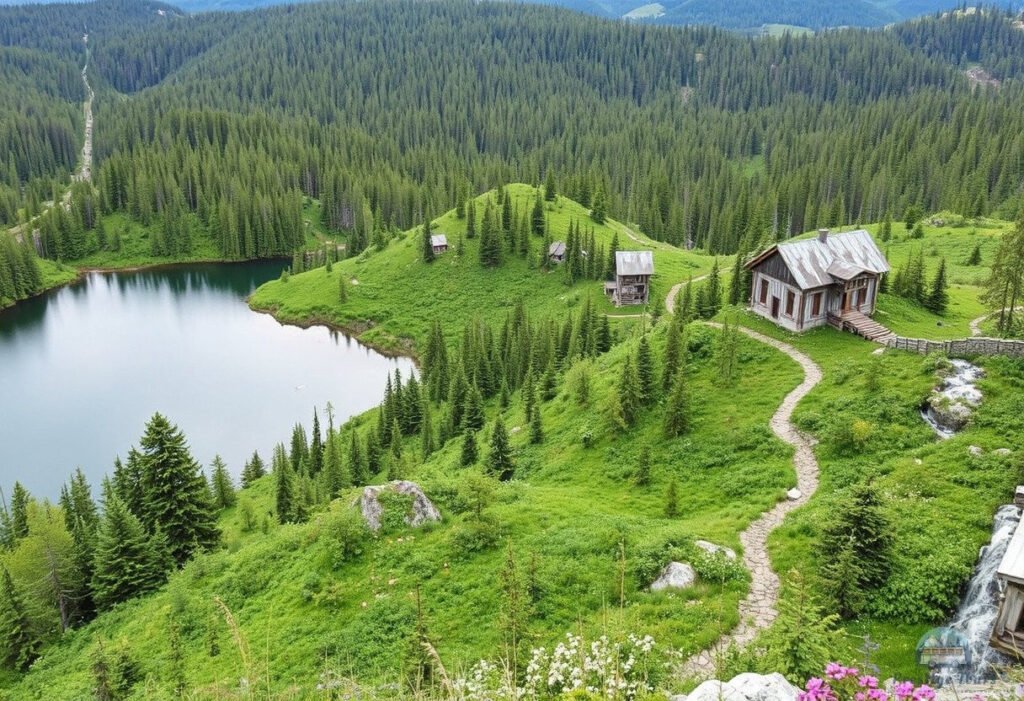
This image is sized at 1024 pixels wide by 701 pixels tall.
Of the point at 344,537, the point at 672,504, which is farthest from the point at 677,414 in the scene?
the point at 344,537

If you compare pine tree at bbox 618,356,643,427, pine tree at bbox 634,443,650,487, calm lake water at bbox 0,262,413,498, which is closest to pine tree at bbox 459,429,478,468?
pine tree at bbox 618,356,643,427

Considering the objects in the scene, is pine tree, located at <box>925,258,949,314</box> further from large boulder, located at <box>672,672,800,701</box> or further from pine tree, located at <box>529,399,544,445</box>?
large boulder, located at <box>672,672,800,701</box>

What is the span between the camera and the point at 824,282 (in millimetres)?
47156

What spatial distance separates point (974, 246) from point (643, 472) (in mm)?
68934

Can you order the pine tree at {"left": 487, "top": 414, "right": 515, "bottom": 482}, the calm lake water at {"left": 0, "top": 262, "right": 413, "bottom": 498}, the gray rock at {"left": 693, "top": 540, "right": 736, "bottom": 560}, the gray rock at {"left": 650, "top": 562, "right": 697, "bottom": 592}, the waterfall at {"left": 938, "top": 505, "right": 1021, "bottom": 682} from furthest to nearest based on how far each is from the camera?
the calm lake water at {"left": 0, "top": 262, "right": 413, "bottom": 498}
the pine tree at {"left": 487, "top": 414, "right": 515, "bottom": 482}
the gray rock at {"left": 693, "top": 540, "right": 736, "bottom": 560}
the gray rock at {"left": 650, "top": 562, "right": 697, "bottom": 592}
the waterfall at {"left": 938, "top": 505, "right": 1021, "bottom": 682}

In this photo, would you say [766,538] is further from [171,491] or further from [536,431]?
[171,491]

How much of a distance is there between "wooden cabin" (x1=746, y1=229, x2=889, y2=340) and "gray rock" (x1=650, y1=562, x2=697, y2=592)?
2812 centimetres

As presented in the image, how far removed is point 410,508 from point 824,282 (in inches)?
1297

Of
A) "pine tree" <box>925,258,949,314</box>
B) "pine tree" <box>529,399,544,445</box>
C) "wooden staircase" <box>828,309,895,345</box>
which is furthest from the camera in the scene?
"pine tree" <box>925,258,949,314</box>

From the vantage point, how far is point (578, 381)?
1941 inches

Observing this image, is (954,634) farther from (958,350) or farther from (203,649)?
(203,649)

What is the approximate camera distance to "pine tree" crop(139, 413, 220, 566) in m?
43.0

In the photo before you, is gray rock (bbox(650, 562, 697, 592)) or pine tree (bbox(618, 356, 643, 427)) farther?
pine tree (bbox(618, 356, 643, 427))

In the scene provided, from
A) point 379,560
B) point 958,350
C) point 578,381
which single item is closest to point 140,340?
point 578,381
